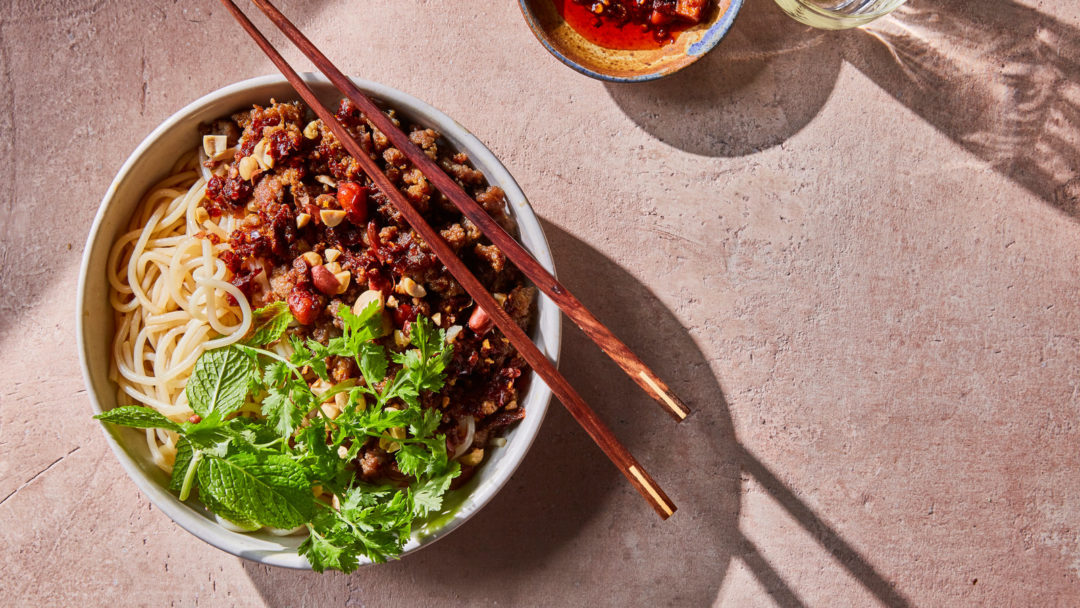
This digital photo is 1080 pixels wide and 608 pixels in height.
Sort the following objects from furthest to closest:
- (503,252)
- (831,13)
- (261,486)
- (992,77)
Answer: (992,77), (831,13), (503,252), (261,486)

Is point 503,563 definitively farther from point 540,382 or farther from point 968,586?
point 968,586

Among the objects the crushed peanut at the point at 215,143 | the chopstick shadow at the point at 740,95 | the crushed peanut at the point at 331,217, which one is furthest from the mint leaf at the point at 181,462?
the chopstick shadow at the point at 740,95

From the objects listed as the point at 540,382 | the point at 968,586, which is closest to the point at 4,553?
the point at 540,382

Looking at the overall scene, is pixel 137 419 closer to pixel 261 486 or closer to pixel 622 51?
pixel 261 486

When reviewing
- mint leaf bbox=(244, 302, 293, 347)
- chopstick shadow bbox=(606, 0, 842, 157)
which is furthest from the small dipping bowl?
mint leaf bbox=(244, 302, 293, 347)

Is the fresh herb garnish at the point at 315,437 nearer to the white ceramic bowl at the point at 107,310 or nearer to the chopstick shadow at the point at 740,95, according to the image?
the white ceramic bowl at the point at 107,310

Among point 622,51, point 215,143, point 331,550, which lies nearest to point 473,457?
point 331,550
